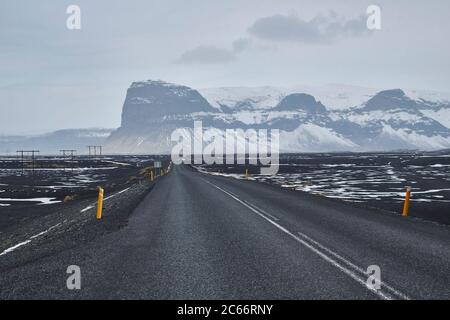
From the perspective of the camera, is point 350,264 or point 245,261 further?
point 245,261

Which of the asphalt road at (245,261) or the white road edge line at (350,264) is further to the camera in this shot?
the asphalt road at (245,261)

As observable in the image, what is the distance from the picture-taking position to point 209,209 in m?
17.0

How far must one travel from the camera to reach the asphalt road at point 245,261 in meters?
6.45

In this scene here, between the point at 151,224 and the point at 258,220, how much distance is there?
315 centimetres

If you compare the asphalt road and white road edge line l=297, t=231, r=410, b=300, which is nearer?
white road edge line l=297, t=231, r=410, b=300

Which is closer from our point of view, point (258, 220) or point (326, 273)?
point (326, 273)

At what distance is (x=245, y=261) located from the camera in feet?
27.0

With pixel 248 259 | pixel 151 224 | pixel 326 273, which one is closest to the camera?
pixel 326 273

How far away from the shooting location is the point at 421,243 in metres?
10.2

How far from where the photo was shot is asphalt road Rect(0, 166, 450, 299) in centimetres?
645

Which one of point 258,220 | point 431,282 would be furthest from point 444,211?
point 431,282
